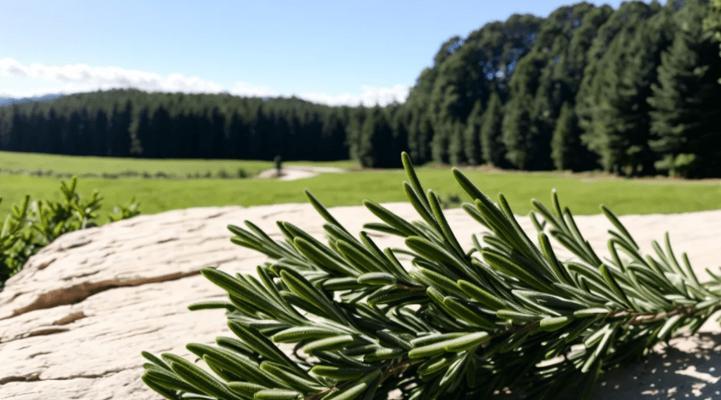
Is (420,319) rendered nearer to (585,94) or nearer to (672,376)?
(672,376)

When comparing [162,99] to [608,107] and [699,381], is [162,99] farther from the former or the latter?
[699,381]

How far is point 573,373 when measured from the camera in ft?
3.52

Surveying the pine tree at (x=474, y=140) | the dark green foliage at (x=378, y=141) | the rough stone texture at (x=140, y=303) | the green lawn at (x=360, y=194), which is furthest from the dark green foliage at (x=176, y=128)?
the rough stone texture at (x=140, y=303)

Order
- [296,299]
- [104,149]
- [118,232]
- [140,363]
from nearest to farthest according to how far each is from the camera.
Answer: [296,299] → [140,363] → [118,232] → [104,149]

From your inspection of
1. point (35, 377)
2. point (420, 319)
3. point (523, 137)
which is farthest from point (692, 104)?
point (35, 377)

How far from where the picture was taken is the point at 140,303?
2141 millimetres

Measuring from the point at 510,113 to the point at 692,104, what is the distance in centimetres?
2835

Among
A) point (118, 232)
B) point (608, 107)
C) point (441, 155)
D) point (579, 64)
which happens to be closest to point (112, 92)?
point (441, 155)

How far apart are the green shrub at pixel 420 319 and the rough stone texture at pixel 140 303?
0.23 m

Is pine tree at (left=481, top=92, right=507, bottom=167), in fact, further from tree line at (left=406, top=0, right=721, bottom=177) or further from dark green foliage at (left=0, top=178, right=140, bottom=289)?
dark green foliage at (left=0, top=178, right=140, bottom=289)

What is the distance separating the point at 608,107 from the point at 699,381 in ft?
157

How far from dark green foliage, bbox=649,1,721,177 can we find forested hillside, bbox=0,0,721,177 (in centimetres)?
9

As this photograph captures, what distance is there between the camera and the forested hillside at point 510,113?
126 feet

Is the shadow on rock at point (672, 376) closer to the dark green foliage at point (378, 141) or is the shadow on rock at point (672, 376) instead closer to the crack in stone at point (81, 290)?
the crack in stone at point (81, 290)
